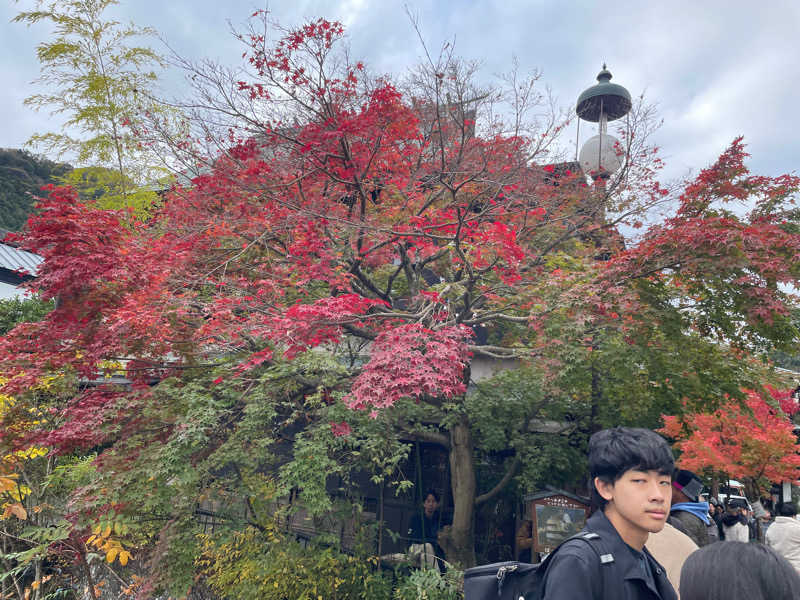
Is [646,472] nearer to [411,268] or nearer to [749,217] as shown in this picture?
[749,217]

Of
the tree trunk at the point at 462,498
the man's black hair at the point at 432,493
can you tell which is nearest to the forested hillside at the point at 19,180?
the man's black hair at the point at 432,493

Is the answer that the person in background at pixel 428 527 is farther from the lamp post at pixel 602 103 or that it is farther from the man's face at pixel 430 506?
the lamp post at pixel 602 103

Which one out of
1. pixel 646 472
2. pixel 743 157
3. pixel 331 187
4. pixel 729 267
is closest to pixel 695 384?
Result: pixel 729 267

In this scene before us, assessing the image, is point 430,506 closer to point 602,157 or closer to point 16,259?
point 602,157

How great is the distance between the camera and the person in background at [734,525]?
746cm

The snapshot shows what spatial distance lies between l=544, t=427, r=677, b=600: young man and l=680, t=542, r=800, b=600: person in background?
7.8 inches

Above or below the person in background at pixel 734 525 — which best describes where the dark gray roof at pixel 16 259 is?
above

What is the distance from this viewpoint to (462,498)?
7336 millimetres

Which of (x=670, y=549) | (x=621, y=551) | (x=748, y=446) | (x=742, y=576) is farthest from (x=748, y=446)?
(x=742, y=576)

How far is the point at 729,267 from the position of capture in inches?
183

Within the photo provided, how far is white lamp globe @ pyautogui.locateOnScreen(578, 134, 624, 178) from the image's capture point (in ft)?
26.4

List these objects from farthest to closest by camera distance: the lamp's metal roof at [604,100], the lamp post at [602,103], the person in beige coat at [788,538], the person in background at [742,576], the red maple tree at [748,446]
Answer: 1. the lamp's metal roof at [604,100]
2. the lamp post at [602,103]
3. the red maple tree at [748,446]
4. the person in beige coat at [788,538]
5. the person in background at [742,576]

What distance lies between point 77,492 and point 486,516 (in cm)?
694

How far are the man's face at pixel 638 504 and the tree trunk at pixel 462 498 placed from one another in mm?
5703
